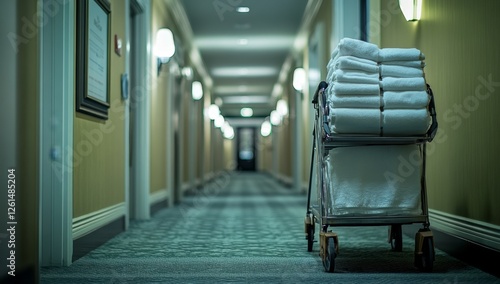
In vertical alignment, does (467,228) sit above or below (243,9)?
below

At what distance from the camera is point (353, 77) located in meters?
2.88

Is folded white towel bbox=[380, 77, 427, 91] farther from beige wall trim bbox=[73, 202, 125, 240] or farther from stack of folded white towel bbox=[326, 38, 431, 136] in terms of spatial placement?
beige wall trim bbox=[73, 202, 125, 240]

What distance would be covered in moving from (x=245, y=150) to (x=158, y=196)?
79.7 feet

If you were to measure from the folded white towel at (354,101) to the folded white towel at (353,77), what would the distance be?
0.08 metres

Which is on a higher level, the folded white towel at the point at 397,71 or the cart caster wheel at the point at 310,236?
the folded white towel at the point at 397,71

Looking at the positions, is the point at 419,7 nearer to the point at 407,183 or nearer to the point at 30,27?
the point at 407,183

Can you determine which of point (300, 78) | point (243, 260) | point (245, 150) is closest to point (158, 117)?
point (300, 78)

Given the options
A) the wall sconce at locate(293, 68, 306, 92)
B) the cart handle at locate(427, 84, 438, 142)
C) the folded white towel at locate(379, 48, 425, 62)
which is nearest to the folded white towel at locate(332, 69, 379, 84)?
the folded white towel at locate(379, 48, 425, 62)

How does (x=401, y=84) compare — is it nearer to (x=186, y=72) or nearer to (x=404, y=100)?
(x=404, y=100)

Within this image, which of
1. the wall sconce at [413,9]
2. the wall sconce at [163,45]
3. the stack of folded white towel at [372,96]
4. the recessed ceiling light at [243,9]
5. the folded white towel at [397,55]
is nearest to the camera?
the stack of folded white towel at [372,96]

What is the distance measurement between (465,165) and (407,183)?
15.5 inches

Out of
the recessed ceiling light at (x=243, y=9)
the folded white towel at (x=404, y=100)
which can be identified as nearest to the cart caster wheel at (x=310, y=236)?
the folded white towel at (x=404, y=100)

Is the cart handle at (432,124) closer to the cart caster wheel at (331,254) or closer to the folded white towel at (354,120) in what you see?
the folded white towel at (354,120)

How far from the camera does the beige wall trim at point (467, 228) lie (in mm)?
2731
